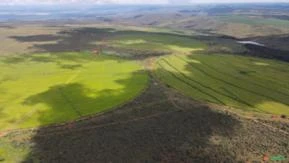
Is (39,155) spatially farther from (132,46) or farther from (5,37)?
(5,37)

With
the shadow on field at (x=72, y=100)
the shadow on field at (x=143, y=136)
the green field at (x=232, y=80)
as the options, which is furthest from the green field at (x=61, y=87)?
the green field at (x=232, y=80)

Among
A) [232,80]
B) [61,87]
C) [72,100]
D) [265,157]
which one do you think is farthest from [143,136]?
[232,80]

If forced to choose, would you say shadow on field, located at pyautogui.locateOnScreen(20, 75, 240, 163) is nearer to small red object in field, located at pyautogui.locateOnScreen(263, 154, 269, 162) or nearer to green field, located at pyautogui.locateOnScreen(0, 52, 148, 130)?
green field, located at pyautogui.locateOnScreen(0, 52, 148, 130)

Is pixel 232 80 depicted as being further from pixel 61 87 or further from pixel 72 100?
pixel 61 87

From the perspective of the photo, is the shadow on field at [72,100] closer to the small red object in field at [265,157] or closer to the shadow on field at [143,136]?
the shadow on field at [143,136]

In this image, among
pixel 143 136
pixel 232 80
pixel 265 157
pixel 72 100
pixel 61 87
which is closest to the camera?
pixel 265 157

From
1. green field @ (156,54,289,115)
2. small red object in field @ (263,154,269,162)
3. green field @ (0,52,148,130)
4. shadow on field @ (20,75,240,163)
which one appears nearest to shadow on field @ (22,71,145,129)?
green field @ (0,52,148,130)

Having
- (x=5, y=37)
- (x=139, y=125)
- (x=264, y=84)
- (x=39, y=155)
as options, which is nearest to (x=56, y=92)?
(x=139, y=125)

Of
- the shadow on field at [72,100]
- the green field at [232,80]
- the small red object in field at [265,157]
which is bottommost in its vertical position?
the small red object in field at [265,157]
